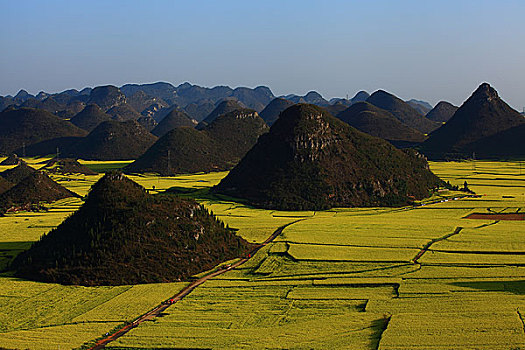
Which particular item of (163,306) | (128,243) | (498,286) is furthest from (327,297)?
(128,243)

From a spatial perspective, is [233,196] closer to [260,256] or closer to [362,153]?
[362,153]

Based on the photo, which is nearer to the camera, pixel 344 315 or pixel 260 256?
pixel 344 315

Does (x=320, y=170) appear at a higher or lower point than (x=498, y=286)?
higher

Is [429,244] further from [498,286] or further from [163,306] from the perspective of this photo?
[163,306]

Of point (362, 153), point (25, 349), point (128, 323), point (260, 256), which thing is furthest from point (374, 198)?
point (25, 349)

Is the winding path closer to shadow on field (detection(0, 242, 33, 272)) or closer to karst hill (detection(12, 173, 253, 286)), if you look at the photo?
karst hill (detection(12, 173, 253, 286))

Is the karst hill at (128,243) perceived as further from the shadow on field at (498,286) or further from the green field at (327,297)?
the shadow on field at (498,286)

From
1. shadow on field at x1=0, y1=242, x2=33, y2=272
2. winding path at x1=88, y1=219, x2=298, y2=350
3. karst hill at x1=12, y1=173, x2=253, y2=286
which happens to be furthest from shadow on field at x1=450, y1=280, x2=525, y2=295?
shadow on field at x1=0, y1=242, x2=33, y2=272
